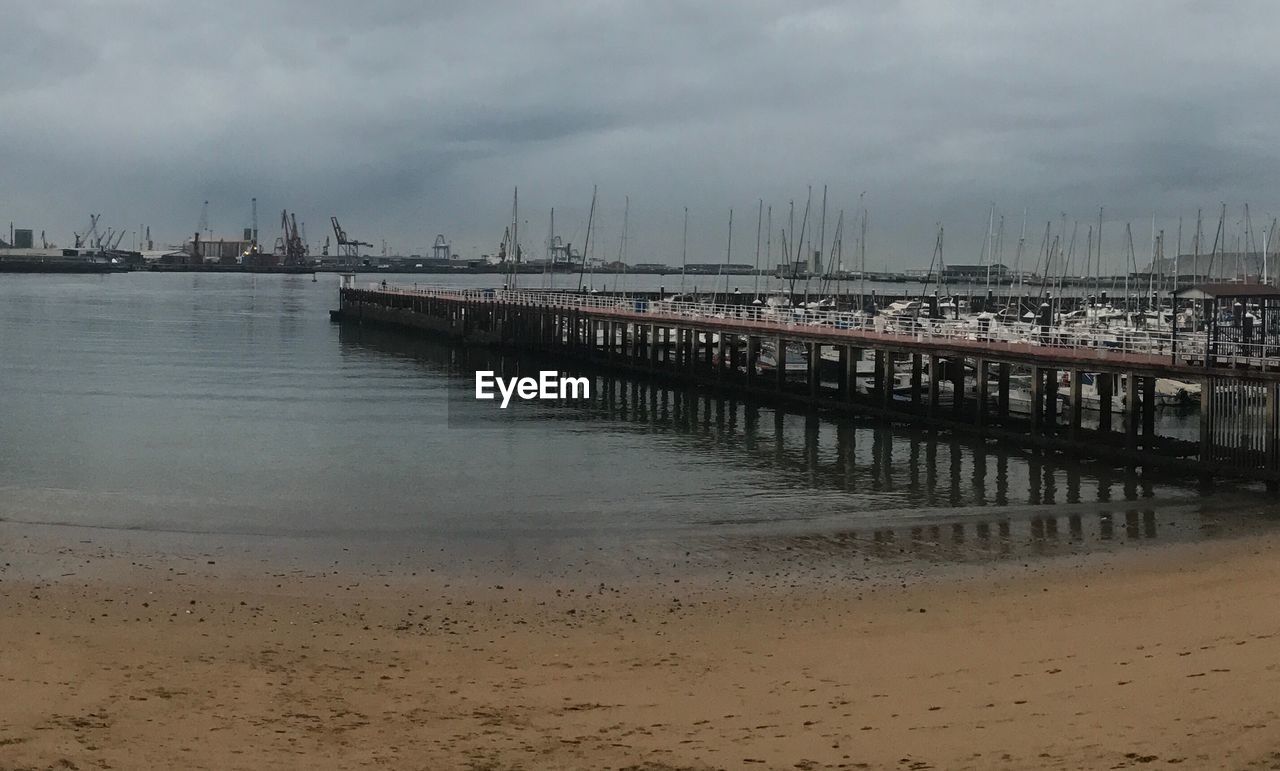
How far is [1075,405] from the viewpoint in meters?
35.5

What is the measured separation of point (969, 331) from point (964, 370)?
7410 mm

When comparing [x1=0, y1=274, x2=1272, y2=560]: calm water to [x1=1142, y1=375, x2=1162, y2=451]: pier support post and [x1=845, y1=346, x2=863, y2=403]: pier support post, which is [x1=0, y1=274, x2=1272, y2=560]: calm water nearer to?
[x1=1142, y1=375, x2=1162, y2=451]: pier support post

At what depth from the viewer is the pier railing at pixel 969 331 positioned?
3206cm

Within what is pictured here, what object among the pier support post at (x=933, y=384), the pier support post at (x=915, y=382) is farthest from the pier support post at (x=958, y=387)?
the pier support post at (x=915, y=382)

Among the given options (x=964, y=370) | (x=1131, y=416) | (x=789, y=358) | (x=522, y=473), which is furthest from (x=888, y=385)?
(x=789, y=358)

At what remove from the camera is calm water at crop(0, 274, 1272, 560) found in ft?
82.7

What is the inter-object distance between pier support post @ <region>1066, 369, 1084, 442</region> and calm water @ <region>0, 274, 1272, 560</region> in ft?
5.10

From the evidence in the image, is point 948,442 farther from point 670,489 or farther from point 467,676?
point 467,676

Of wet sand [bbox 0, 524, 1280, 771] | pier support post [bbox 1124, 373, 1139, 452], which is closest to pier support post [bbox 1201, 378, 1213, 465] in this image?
pier support post [bbox 1124, 373, 1139, 452]

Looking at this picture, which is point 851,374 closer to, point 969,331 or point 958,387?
point 958,387

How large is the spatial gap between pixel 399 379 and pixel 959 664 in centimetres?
5047

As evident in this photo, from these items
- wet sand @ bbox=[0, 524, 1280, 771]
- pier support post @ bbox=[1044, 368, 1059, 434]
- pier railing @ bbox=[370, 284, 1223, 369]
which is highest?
pier railing @ bbox=[370, 284, 1223, 369]

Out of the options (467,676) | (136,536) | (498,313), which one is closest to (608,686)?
(467,676)

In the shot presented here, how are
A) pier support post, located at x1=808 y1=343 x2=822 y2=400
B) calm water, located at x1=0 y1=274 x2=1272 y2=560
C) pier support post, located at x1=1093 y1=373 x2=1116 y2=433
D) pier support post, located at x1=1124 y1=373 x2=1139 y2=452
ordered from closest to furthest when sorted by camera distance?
1. calm water, located at x1=0 y1=274 x2=1272 y2=560
2. pier support post, located at x1=1124 y1=373 x2=1139 y2=452
3. pier support post, located at x1=1093 y1=373 x2=1116 y2=433
4. pier support post, located at x1=808 y1=343 x2=822 y2=400
